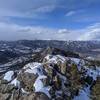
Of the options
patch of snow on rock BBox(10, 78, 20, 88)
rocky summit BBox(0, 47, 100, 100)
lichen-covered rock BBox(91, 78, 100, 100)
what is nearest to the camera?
rocky summit BBox(0, 47, 100, 100)

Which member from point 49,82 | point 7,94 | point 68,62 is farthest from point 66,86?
point 7,94

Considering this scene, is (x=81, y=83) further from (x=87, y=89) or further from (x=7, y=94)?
(x=7, y=94)

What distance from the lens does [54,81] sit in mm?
62875

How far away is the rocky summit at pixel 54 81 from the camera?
59.8 metres

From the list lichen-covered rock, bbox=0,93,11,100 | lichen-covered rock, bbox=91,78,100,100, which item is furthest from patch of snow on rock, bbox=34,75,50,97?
lichen-covered rock, bbox=91,78,100,100

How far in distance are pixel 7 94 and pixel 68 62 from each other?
66.2 ft

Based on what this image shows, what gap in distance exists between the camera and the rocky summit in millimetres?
59750

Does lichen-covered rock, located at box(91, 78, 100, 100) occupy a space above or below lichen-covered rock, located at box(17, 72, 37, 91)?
below

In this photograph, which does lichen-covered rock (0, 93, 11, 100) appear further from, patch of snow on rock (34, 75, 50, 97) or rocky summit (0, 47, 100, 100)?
patch of snow on rock (34, 75, 50, 97)

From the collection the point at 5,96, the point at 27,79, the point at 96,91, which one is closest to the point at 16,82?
the point at 27,79

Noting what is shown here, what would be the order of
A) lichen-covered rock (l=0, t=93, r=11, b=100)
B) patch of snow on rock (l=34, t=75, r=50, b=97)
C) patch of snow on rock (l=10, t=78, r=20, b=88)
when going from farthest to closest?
patch of snow on rock (l=10, t=78, r=20, b=88), lichen-covered rock (l=0, t=93, r=11, b=100), patch of snow on rock (l=34, t=75, r=50, b=97)

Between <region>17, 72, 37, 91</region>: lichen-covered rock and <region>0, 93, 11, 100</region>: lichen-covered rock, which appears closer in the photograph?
<region>0, 93, 11, 100</region>: lichen-covered rock

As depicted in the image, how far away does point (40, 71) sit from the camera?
218ft

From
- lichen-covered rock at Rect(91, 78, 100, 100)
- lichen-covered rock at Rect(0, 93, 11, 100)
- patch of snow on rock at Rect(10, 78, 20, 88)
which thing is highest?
patch of snow on rock at Rect(10, 78, 20, 88)
